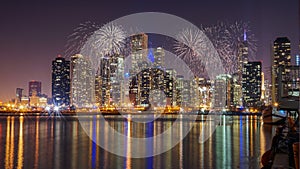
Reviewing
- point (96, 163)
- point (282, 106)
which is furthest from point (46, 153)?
point (282, 106)

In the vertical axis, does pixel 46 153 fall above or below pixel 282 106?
below

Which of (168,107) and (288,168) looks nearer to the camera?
(288,168)

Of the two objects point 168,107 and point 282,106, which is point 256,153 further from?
point 168,107

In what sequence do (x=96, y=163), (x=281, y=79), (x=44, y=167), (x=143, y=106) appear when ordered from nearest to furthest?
1. (x=44, y=167)
2. (x=96, y=163)
3. (x=281, y=79)
4. (x=143, y=106)

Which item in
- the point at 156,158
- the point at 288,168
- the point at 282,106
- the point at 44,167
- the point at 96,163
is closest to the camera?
the point at 288,168

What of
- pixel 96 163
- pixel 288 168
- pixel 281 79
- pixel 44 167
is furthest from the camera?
pixel 281 79

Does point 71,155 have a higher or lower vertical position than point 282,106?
lower

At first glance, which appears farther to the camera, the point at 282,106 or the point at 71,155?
the point at 282,106

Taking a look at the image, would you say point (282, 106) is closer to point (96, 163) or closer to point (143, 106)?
point (96, 163)

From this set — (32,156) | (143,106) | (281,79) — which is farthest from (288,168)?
(143,106)
